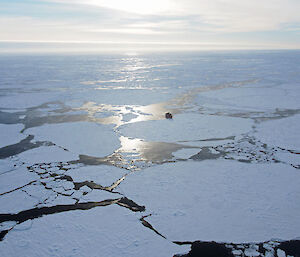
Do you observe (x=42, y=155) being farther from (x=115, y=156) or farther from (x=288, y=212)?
(x=288, y=212)

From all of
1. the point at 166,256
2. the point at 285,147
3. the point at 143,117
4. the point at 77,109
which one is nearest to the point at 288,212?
the point at 166,256

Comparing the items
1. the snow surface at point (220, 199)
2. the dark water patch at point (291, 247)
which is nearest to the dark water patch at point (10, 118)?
the snow surface at point (220, 199)

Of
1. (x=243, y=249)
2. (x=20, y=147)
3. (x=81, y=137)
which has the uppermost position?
(x=81, y=137)

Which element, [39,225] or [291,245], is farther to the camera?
[39,225]

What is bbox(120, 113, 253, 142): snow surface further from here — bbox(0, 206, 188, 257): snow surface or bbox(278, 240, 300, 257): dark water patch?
bbox(278, 240, 300, 257): dark water patch

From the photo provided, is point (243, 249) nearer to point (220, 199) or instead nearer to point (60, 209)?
point (220, 199)

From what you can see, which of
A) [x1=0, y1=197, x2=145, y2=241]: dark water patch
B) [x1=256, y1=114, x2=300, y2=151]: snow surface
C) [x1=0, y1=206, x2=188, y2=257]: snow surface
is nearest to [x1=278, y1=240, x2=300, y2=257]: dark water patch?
[x1=0, y1=206, x2=188, y2=257]: snow surface

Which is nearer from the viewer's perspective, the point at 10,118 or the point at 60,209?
the point at 60,209

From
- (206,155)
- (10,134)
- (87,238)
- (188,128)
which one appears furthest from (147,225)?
(10,134)
